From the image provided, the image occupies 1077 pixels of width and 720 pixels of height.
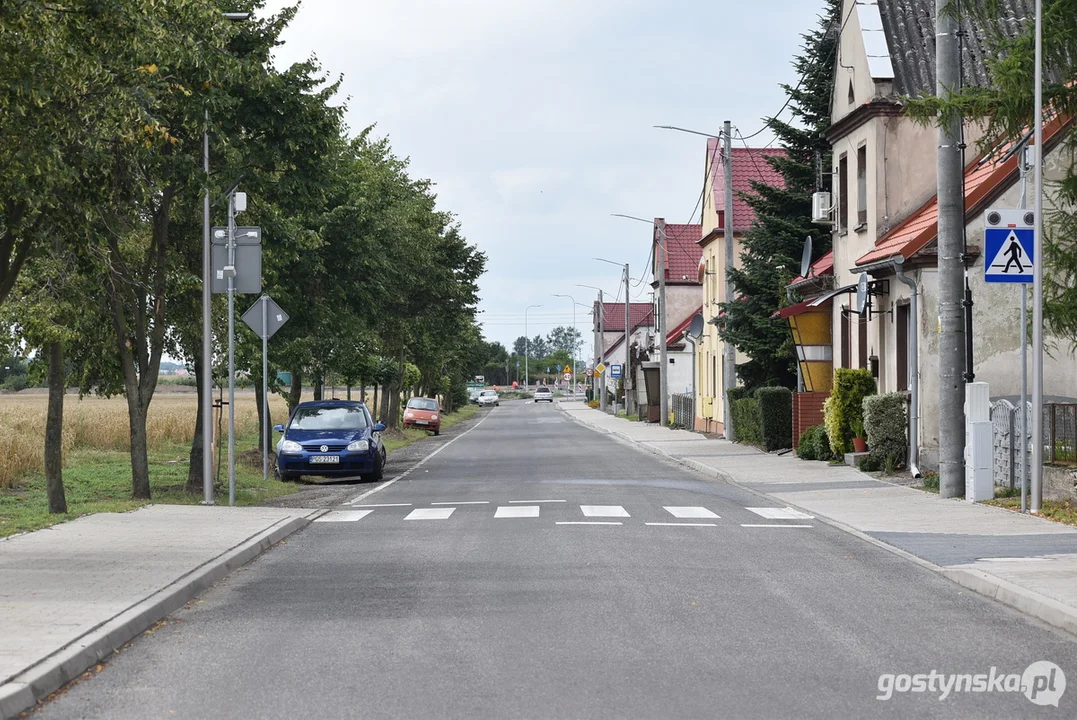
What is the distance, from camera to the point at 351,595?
10.4 metres

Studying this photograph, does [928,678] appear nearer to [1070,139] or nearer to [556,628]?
[556,628]

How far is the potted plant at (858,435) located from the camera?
2625 centimetres

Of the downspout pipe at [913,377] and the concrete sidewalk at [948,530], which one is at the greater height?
the downspout pipe at [913,377]

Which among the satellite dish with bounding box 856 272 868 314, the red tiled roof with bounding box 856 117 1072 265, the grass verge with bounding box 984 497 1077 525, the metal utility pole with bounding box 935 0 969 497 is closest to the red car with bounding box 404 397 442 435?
the red tiled roof with bounding box 856 117 1072 265

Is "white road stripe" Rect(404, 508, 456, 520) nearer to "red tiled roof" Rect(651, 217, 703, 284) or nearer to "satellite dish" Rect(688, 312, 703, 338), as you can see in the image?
"satellite dish" Rect(688, 312, 703, 338)

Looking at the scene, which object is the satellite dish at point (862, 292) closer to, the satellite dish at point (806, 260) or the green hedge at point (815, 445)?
the green hedge at point (815, 445)

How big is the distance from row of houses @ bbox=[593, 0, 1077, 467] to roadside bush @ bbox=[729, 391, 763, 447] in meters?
2.47

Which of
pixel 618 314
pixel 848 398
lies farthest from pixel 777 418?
pixel 618 314

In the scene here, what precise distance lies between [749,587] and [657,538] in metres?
3.78

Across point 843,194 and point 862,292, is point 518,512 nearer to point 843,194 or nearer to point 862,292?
point 862,292

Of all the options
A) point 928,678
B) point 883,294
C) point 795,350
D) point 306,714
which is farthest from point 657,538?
point 795,350

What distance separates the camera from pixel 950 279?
18.5 meters

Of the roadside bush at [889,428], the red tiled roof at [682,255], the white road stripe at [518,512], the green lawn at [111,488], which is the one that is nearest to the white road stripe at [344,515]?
the white road stripe at [518,512]

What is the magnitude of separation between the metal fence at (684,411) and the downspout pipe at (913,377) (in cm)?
2854
